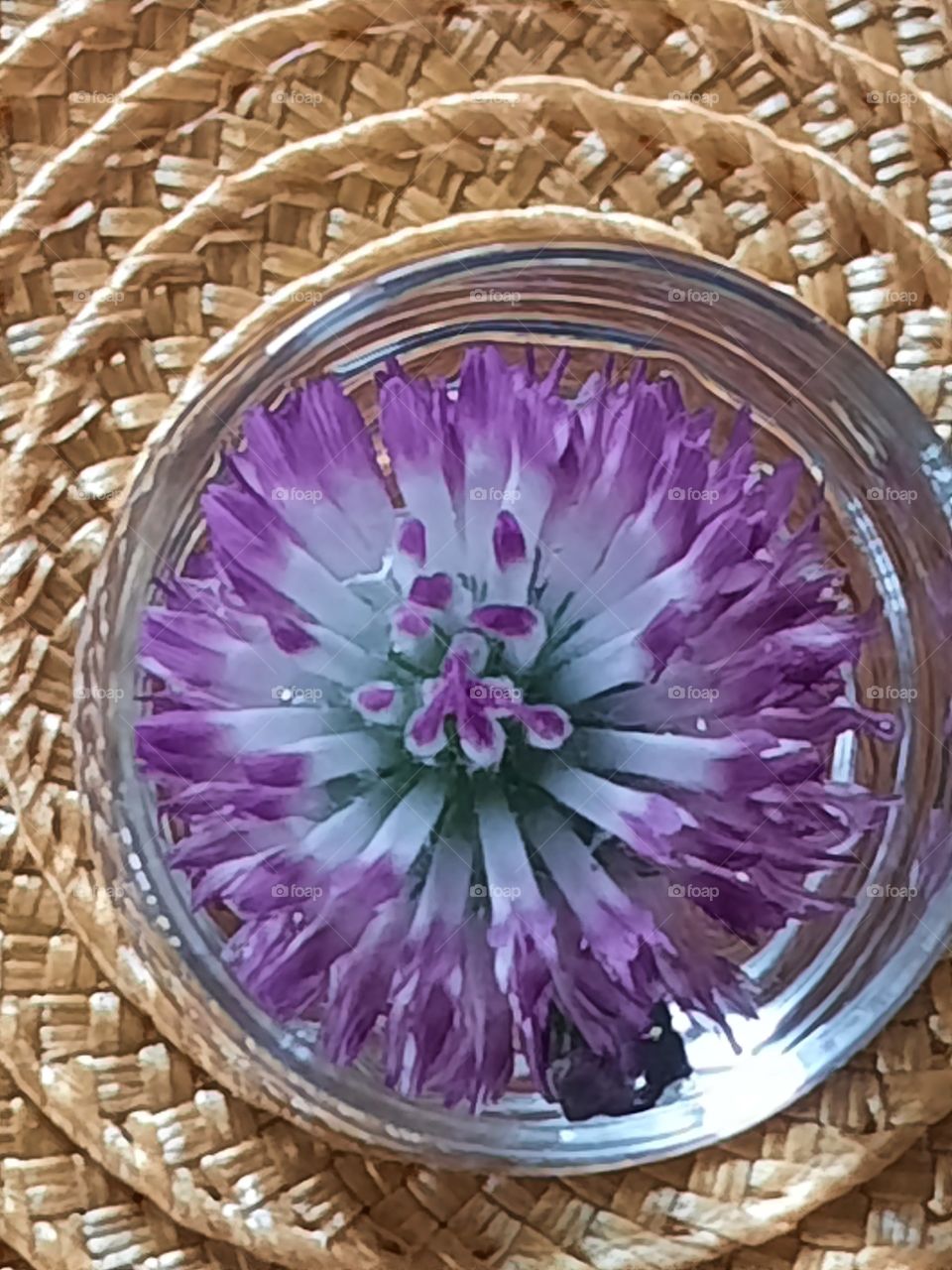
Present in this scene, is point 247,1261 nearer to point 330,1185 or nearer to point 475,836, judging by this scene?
point 330,1185

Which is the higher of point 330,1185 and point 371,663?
point 371,663

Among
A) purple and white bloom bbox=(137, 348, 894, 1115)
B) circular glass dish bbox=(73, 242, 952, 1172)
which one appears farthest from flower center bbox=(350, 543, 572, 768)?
circular glass dish bbox=(73, 242, 952, 1172)

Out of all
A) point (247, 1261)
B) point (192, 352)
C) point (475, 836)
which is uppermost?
point (192, 352)

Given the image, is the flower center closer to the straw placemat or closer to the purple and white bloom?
the purple and white bloom

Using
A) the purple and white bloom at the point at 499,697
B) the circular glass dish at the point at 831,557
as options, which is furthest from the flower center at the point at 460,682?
the circular glass dish at the point at 831,557

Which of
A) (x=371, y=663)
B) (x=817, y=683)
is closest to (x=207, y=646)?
(x=371, y=663)

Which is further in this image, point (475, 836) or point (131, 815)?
point (131, 815)
